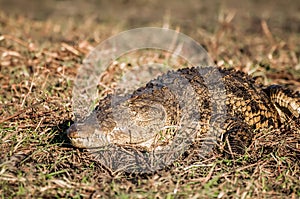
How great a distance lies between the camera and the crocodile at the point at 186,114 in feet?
12.0

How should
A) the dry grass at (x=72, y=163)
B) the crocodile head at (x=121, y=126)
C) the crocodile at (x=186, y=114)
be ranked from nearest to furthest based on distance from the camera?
1. the dry grass at (x=72, y=163)
2. the crocodile head at (x=121, y=126)
3. the crocodile at (x=186, y=114)

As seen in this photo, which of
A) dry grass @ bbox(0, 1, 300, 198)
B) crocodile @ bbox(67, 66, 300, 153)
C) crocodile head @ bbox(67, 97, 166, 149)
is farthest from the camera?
crocodile @ bbox(67, 66, 300, 153)

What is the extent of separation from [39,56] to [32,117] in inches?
75.1

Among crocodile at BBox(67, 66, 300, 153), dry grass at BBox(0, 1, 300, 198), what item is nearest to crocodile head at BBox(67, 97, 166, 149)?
crocodile at BBox(67, 66, 300, 153)

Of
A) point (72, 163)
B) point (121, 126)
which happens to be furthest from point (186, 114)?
point (72, 163)

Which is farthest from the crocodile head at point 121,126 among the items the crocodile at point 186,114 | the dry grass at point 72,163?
the dry grass at point 72,163

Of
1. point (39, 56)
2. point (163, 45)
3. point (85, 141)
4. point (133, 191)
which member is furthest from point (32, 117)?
point (163, 45)

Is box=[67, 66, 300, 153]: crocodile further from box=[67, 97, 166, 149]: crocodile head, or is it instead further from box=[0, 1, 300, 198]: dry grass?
box=[0, 1, 300, 198]: dry grass

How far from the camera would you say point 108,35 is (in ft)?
24.7

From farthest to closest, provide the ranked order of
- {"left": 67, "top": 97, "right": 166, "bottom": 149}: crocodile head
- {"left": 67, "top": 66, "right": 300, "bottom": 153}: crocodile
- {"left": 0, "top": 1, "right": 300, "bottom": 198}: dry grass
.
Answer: {"left": 67, "top": 66, "right": 300, "bottom": 153}: crocodile, {"left": 67, "top": 97, "right": 166, "bottom": 149}: crocodile head, {"left": 0, "top": 1, "right": 300, "bottom": 198}: dry grass

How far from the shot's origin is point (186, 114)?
13.1ft

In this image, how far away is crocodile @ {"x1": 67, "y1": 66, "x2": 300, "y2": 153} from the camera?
144 inches

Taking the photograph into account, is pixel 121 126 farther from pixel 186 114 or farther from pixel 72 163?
pixel 186 114

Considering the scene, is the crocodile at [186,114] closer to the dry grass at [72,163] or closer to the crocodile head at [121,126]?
the crocodile head at [121,126]
